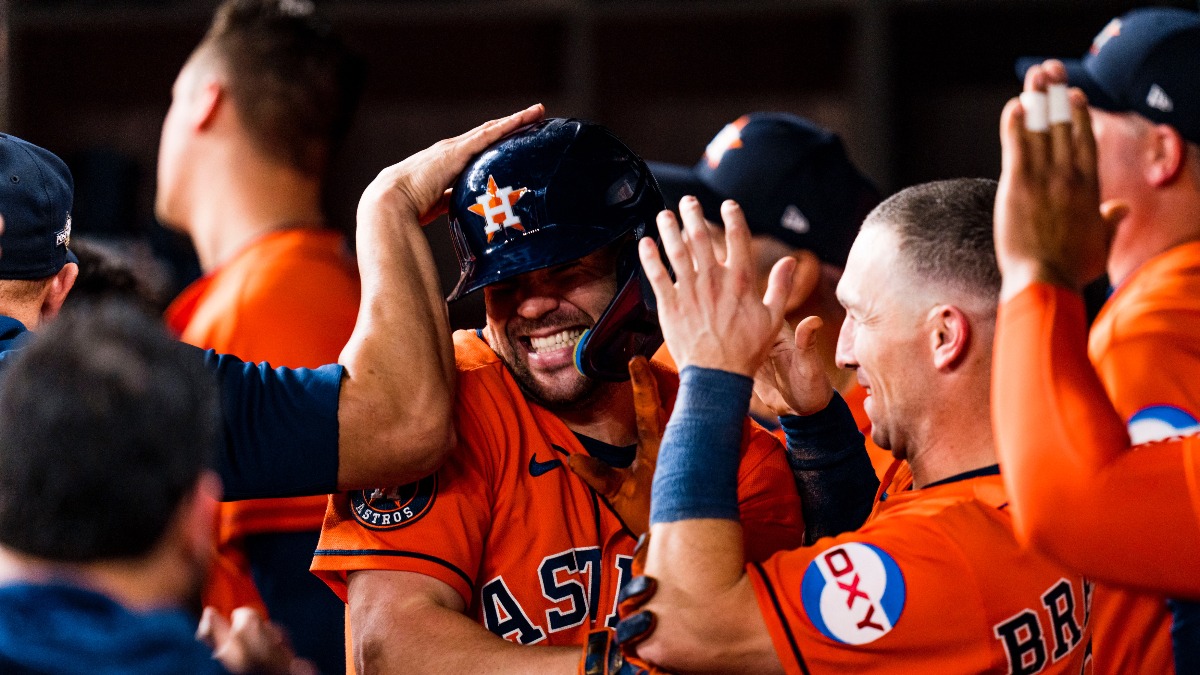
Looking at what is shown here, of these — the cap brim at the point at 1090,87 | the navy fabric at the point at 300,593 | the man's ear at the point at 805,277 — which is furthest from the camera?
the man's ear at the point at 805,277

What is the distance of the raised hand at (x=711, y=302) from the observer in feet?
5.32

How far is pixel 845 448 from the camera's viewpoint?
199 centimetres

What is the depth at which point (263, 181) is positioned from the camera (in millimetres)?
3104

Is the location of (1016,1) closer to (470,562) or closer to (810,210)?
(810,210)

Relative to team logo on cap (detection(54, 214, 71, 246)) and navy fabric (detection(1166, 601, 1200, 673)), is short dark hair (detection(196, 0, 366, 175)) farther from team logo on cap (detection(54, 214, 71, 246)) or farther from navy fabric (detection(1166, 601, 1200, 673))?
navy fabric (detection(1166, 601, 1200, 673))

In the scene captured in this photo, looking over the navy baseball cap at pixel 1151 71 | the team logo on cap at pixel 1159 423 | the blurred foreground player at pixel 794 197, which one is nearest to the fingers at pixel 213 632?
the team logo on cap at pixel 1159 423

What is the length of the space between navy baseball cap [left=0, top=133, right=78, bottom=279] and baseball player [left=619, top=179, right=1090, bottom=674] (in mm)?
850

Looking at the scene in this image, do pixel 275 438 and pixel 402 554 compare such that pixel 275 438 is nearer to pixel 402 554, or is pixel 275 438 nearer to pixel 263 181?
pixel 402 554

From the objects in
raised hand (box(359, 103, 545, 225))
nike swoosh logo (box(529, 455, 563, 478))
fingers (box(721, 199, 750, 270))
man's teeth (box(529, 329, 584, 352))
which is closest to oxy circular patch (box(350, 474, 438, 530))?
nike swoosh logo (box(529, 455, 563, 478))

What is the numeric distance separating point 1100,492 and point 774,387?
0.68 metres

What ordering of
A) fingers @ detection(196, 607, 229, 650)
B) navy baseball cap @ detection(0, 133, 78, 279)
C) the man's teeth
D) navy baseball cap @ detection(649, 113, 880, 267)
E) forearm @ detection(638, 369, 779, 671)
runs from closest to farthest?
1. fingers @ detection(196, 607, 229, 650)
2. forearm @ detection(638, 369, 779, 671)
3. navy baseball cap @ detection(0, 133, 78, 279)
4. the man's teeth
5. navy baseball cap @ detection(649, 113, 880, 267)

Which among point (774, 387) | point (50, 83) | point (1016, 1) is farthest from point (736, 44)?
point (774, 387)

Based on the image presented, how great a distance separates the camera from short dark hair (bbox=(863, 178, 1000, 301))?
5.84 ft

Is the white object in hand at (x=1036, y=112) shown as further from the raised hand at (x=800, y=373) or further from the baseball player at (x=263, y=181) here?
the baseball player at (x=263, y=181)
